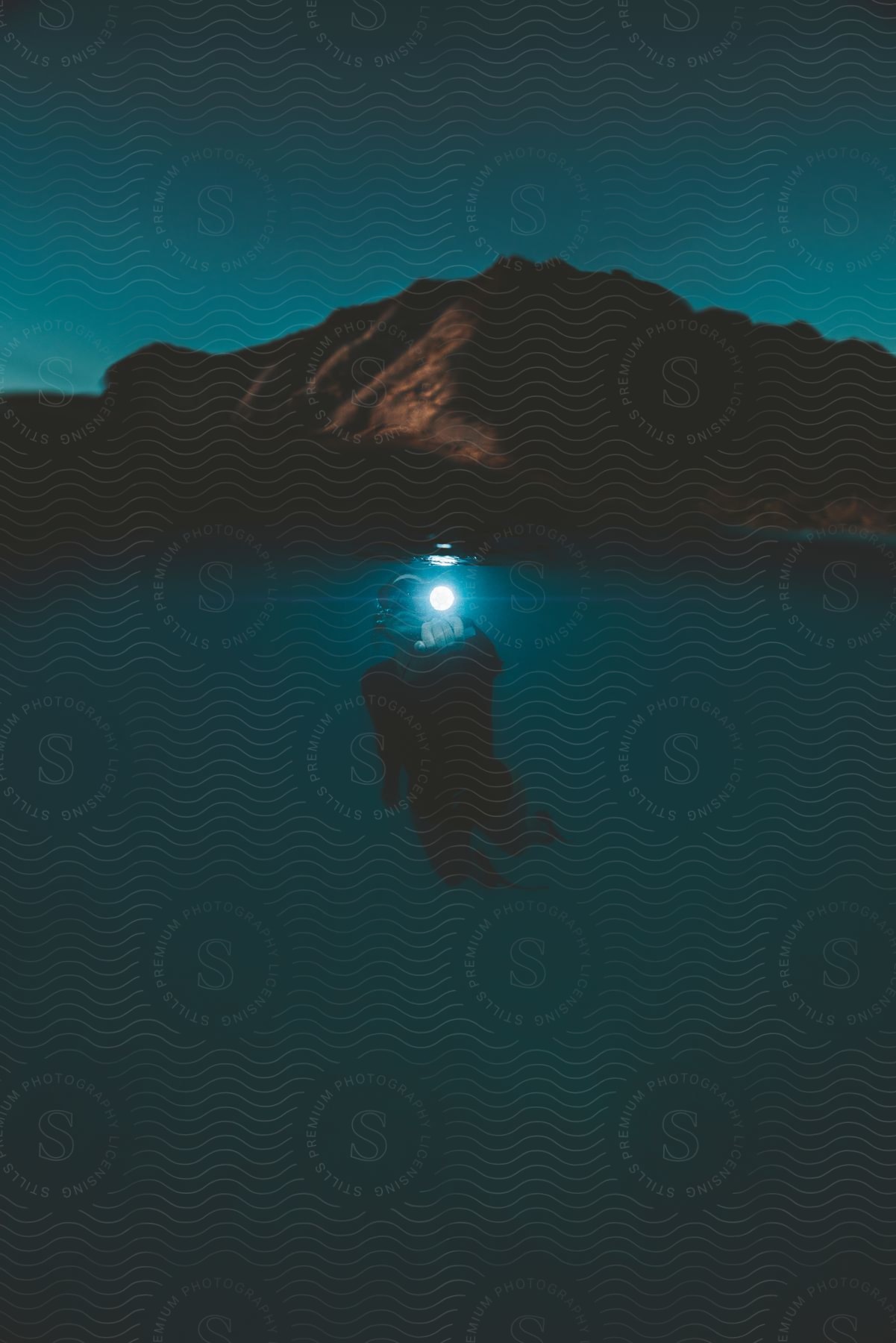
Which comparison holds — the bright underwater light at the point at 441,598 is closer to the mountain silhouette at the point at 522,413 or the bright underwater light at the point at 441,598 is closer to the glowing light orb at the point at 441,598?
the glowing light orb at the point at 441,598

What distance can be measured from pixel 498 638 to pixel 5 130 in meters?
1.25

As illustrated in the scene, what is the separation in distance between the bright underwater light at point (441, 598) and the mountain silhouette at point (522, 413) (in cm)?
11

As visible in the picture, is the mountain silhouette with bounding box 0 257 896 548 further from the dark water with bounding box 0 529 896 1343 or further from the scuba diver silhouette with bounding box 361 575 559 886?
the scuba diver silhouette with bounding box 361 575 559 886

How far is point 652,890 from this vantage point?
1474mm

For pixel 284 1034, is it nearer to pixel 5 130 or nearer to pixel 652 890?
pixel 652 890

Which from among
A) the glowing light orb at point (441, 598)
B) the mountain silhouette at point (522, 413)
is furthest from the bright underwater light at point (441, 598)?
the mountain silhouette at point (522, 413)

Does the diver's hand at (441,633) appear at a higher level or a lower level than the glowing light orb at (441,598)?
lower

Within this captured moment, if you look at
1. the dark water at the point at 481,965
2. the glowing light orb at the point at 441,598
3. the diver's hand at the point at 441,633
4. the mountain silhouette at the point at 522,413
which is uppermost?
the mountain silhouette at the point at 522,413

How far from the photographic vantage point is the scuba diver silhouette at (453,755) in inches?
57.6

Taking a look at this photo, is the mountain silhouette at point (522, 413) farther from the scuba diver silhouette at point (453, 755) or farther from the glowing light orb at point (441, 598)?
the scuba diver silhouette at point (453, 755)

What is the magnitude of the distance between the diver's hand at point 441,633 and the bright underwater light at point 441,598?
2cm

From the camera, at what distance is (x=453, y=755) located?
1468mm

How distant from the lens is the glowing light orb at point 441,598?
4.79 ft
